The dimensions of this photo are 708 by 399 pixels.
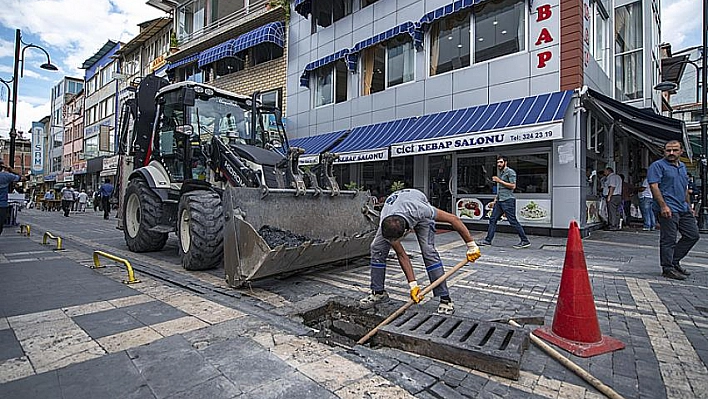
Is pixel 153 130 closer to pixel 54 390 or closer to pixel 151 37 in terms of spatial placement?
pixel 54 390

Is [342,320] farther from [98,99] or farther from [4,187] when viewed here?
[98,99]

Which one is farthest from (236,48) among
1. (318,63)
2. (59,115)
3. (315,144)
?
(59,115)

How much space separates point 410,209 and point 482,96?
25.7 ft

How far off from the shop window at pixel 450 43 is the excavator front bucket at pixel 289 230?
7.08m

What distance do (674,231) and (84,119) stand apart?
47.5m

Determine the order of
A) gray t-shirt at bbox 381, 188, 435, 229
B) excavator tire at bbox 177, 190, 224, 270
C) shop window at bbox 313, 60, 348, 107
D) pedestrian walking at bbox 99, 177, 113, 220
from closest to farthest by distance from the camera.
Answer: gray t-shirt at bbox 381, 188, 435, 229 < excavator tire at bbox 177, 190, 224, 270 < shop window at bbox 313, 60, 348, 107 < pedestrian walking at bbox 99, 177, 113, 220

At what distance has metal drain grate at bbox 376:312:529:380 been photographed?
2613mm

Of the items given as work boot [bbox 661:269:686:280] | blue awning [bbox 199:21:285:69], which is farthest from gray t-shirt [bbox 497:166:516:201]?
blue awning [bbox 199:21:285:69]

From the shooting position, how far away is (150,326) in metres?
3.46

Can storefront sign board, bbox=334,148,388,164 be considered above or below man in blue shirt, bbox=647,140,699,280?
above

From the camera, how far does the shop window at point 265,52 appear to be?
17.2 metres

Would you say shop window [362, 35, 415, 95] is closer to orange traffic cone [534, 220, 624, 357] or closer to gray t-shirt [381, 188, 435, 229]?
gray t-shirt [381, 188, 435, 229]

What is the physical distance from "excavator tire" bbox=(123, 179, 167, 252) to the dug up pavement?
42.9 inches

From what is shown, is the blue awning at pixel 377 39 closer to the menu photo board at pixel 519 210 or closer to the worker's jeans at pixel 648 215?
the menu photo board at pixel 519 210
